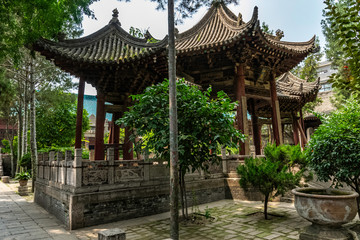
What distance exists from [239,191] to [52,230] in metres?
6.24

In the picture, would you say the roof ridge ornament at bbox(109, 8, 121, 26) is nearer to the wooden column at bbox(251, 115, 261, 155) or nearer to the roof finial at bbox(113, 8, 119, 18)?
the roof finial at bbox(113, 8, 119, 18)

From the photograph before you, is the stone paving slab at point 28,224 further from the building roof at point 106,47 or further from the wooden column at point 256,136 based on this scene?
the wooden column at point 256,136

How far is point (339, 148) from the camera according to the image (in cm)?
521

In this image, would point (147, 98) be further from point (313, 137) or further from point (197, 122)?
point (313, 137)

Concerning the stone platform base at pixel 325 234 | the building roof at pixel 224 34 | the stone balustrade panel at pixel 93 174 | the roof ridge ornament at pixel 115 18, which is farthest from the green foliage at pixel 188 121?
the roof ridge ornament at pixel 115 18

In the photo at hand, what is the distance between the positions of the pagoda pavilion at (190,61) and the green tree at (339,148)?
3.76m

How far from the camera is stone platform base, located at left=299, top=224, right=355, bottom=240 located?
439 cm

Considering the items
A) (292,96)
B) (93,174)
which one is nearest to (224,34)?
(292,96)

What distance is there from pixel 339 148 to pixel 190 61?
6647 millimetres

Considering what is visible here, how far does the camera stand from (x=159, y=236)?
5305 mm

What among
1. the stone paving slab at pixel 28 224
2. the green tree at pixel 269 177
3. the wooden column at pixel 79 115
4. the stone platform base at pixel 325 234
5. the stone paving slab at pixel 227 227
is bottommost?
the stone paving slab at pixel 28 224

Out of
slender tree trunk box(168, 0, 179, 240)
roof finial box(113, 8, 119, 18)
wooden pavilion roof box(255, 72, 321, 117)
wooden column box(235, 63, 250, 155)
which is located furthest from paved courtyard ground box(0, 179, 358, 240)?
roof finial box(113, 8, 119, 18)

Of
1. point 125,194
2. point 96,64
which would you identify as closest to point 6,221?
point 125,194

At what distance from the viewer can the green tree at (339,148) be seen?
5008mm
